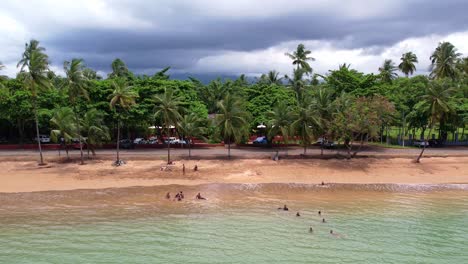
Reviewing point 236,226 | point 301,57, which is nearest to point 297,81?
point 301,57

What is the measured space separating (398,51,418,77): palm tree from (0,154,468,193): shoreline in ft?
164

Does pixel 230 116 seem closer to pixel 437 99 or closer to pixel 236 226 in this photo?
pixel 236 226

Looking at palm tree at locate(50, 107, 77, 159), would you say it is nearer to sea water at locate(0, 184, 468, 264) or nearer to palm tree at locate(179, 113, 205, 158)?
sea water at locate(0, 184, 468, 264)

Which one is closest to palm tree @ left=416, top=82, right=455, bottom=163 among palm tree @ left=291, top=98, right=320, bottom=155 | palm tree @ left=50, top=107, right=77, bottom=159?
palm tree @ left=291, top=98, right=320, bottom=155

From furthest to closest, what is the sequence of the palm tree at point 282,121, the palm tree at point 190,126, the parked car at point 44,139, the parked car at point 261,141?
the parked car at point 44,139 < the parked car at point 261,141 < the palm tree at point 190,126 < the palm tree at point 282,121

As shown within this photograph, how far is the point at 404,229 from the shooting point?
86.6 feet

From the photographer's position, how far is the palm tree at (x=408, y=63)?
95188 mm

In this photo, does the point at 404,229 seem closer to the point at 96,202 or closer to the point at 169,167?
the point at 96,202

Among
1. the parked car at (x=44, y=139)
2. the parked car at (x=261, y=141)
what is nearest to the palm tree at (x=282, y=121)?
the parked car at (x=261, y=141)

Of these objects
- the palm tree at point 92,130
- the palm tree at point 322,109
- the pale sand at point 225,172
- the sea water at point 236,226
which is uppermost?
the palm tree at point 322,109

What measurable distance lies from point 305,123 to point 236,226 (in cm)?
2556

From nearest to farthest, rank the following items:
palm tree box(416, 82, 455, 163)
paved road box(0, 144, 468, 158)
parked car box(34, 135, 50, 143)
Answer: palm tree box(416, 82, 455, 163) → paved road box(0, 144, 468, 158) → parked car box(34, 135, 50, 143)

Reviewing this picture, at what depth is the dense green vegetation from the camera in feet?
153

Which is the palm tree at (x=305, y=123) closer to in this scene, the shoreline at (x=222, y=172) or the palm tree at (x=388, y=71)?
the shoreline at (x=222, y=172)
